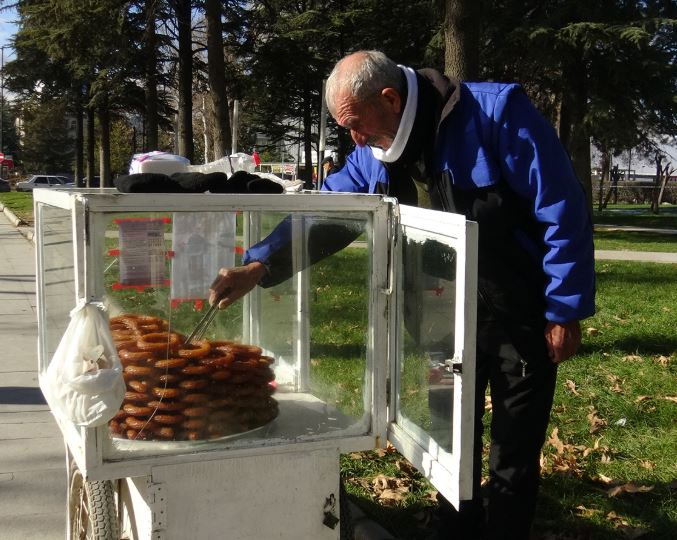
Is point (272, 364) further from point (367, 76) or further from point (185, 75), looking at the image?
point (185, 75)

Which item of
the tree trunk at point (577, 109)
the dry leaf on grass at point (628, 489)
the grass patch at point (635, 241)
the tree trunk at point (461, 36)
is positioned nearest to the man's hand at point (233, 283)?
the dry leaf on grass at point (628, 489)

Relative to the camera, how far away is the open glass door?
195cm

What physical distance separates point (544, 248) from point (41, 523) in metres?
2.65

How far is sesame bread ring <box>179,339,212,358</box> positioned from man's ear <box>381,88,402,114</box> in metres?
0.91

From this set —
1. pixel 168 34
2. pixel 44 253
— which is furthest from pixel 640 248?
pixel 44 253

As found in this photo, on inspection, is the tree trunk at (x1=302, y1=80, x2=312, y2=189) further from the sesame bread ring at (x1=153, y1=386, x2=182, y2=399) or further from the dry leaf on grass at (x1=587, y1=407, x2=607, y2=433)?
the sesame bread ring at (x1=153, y1=386, x2=182, y2=399)

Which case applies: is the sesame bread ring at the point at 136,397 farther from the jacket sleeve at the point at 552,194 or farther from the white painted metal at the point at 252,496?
the jacket sleeve at the point at 552,194

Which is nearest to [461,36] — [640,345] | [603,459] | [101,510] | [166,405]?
[640,345]

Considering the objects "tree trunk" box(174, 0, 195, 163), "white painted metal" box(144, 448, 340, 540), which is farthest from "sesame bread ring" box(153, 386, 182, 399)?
"tree trunk" box(174, 0, 195, 163)

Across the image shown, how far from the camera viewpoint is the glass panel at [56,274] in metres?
2.33

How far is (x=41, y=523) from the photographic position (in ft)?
11.7

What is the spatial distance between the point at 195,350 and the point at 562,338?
43.6 inches

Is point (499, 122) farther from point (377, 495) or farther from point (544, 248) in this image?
point (377, 495)

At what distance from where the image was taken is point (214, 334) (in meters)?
2.51
